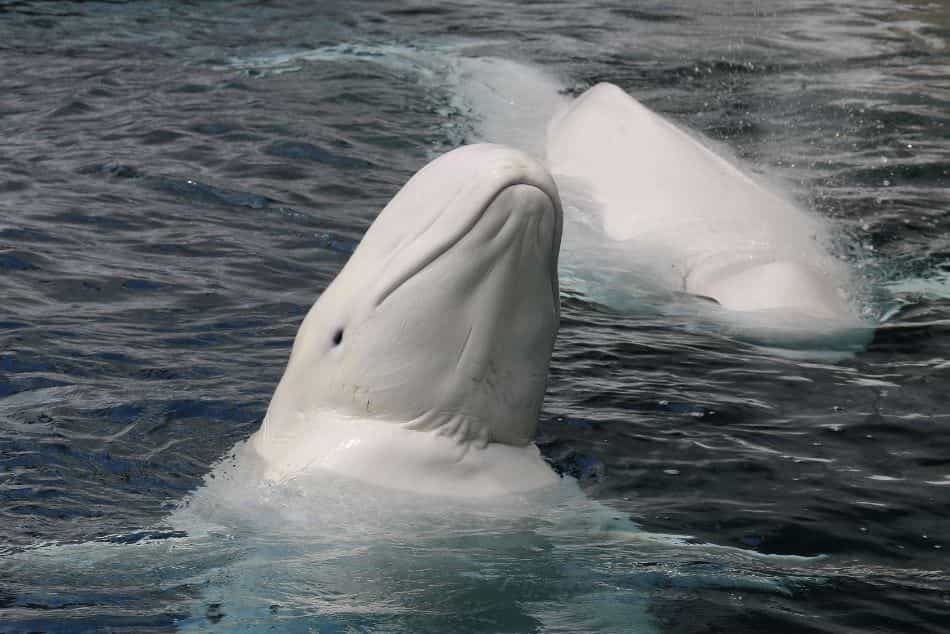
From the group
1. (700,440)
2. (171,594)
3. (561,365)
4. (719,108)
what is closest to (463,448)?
(171,594)

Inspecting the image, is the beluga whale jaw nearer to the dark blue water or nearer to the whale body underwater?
the dark blue water

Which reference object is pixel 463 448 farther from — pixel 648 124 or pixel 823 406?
pixel 648 124

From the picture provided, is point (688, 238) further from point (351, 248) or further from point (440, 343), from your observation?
point (440, 343)

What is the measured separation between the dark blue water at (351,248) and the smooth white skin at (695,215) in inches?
17.0

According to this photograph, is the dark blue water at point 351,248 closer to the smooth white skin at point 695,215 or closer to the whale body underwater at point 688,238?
the whale body underwater at point 688,238

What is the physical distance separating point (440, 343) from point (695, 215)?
5.40m

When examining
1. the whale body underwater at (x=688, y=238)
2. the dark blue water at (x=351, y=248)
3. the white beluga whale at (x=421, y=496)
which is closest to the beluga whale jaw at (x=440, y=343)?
the white beluga whale at (x=421, y=496)

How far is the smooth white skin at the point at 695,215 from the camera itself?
8.91m

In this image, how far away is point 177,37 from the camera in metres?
17.3

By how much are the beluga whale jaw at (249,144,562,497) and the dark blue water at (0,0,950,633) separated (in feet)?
2.47

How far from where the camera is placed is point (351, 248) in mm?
9953

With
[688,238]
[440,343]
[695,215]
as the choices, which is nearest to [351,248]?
[688,238]

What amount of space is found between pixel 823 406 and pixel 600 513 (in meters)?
2.22

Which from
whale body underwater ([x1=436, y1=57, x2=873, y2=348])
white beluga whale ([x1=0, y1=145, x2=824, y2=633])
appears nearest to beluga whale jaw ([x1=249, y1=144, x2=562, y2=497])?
white beluga whale ([x1=0, y1=145, x2=824, y2=633])
